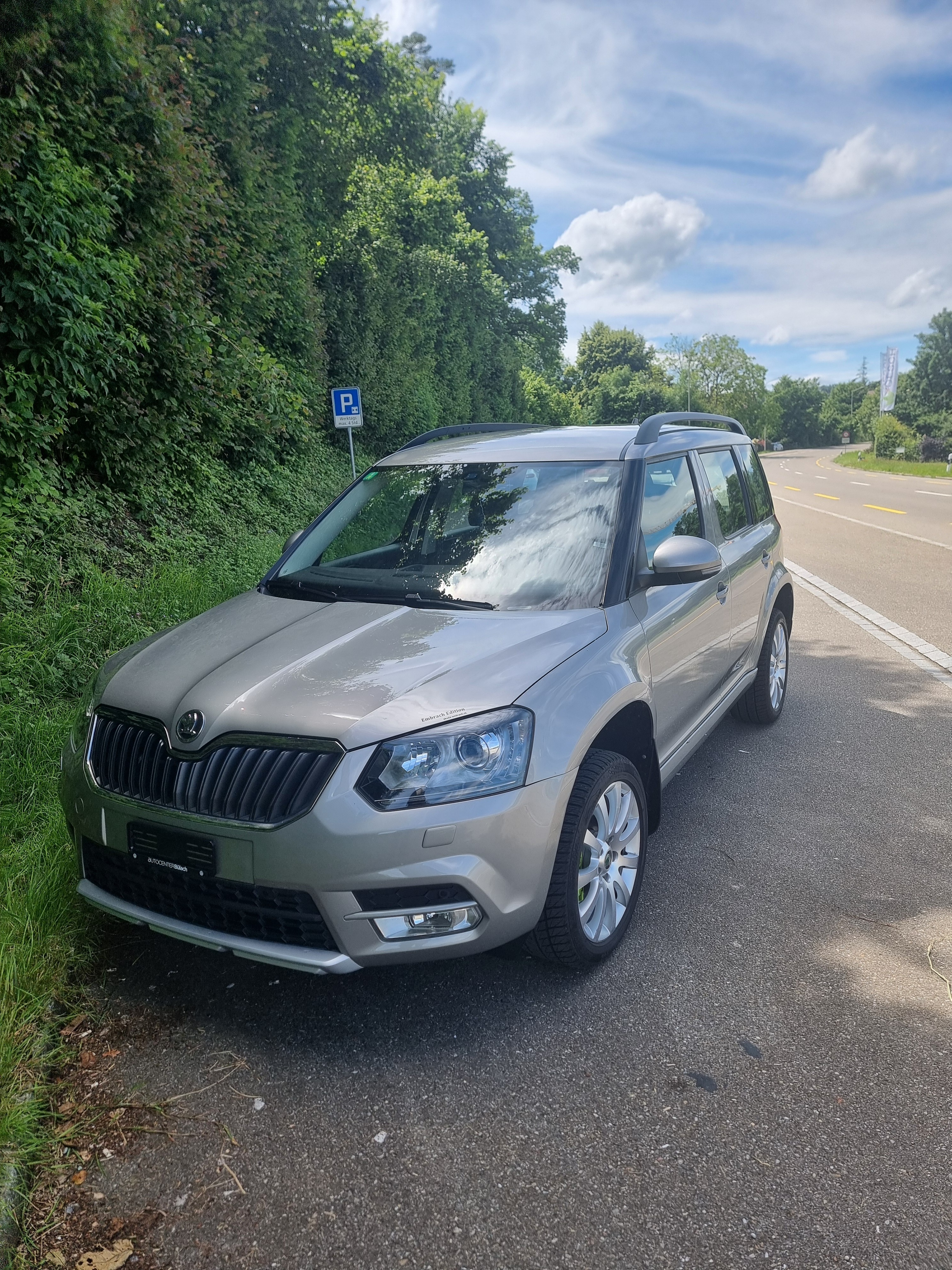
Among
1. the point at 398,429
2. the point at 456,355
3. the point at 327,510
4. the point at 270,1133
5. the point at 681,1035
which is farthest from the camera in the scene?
the point at 456,355

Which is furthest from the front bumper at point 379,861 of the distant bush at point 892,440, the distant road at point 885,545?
the distant bush at point 892,440

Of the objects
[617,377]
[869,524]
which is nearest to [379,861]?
[869,524]

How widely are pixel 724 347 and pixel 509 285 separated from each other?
81391 mm

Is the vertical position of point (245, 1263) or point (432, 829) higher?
point (432, 829)

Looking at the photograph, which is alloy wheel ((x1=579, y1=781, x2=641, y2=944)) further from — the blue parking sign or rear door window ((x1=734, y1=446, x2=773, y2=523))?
the blue parking sign

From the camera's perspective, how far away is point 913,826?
4074mm

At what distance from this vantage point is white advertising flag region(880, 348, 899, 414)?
284ft

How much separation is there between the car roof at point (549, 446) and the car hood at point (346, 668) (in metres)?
0.94

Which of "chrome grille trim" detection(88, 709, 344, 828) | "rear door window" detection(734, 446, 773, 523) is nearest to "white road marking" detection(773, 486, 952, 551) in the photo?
"rear door window" detection(734, 446, 773, 523)

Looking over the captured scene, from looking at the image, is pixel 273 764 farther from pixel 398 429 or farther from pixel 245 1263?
pixel 398 429

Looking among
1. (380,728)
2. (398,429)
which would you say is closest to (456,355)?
(398,429)

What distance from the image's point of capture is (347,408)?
14.4 m

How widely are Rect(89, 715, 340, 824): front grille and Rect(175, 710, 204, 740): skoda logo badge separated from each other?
0.07 meters

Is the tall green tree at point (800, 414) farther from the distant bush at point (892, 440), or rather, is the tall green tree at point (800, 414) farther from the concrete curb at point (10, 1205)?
the concrete curb at point (10, 1205)
